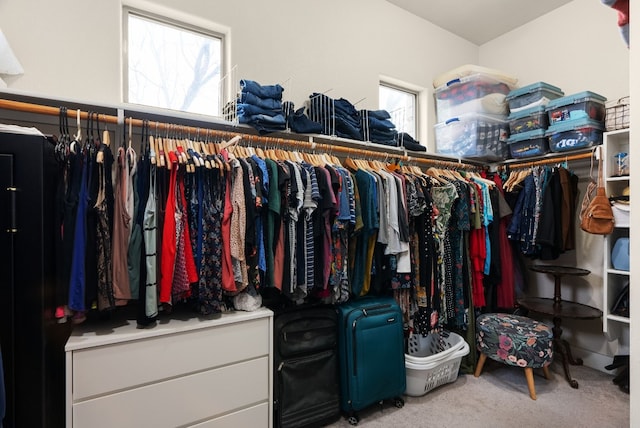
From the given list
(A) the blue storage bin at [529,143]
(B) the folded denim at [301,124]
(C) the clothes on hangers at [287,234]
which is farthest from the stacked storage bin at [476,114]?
(B) the folded denim at [301,124]

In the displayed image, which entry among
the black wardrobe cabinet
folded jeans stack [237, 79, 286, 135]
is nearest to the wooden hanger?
folded jeans stack [237, 79, 286, 135]

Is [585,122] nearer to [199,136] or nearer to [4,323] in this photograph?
[199,136]

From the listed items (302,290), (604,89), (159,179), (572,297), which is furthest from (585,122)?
(159,179)

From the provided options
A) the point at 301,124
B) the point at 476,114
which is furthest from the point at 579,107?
the point at 301,124

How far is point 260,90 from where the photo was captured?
1954mm

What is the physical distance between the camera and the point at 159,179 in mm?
1566

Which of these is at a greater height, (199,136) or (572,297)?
(199,136)

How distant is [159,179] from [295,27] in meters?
1.62

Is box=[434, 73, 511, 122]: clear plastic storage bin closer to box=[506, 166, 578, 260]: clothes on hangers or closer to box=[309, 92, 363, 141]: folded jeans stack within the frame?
box=[506, 166, 578, 260]: clothes on hangers

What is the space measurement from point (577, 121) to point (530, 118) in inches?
13.5

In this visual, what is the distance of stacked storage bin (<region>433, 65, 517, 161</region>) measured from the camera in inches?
114

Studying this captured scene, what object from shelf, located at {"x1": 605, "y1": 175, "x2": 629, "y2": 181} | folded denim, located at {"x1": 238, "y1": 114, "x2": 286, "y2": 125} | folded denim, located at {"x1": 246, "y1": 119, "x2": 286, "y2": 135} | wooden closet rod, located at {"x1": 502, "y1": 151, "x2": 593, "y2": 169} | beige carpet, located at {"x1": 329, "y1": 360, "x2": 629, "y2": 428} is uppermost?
folded denim, located at {"x1": 238, "y1": 114, "x2": 286, "y2": 125}

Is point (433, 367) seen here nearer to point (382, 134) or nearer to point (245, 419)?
point (245, 419)

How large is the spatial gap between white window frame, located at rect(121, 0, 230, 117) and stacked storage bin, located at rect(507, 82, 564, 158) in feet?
7.85
